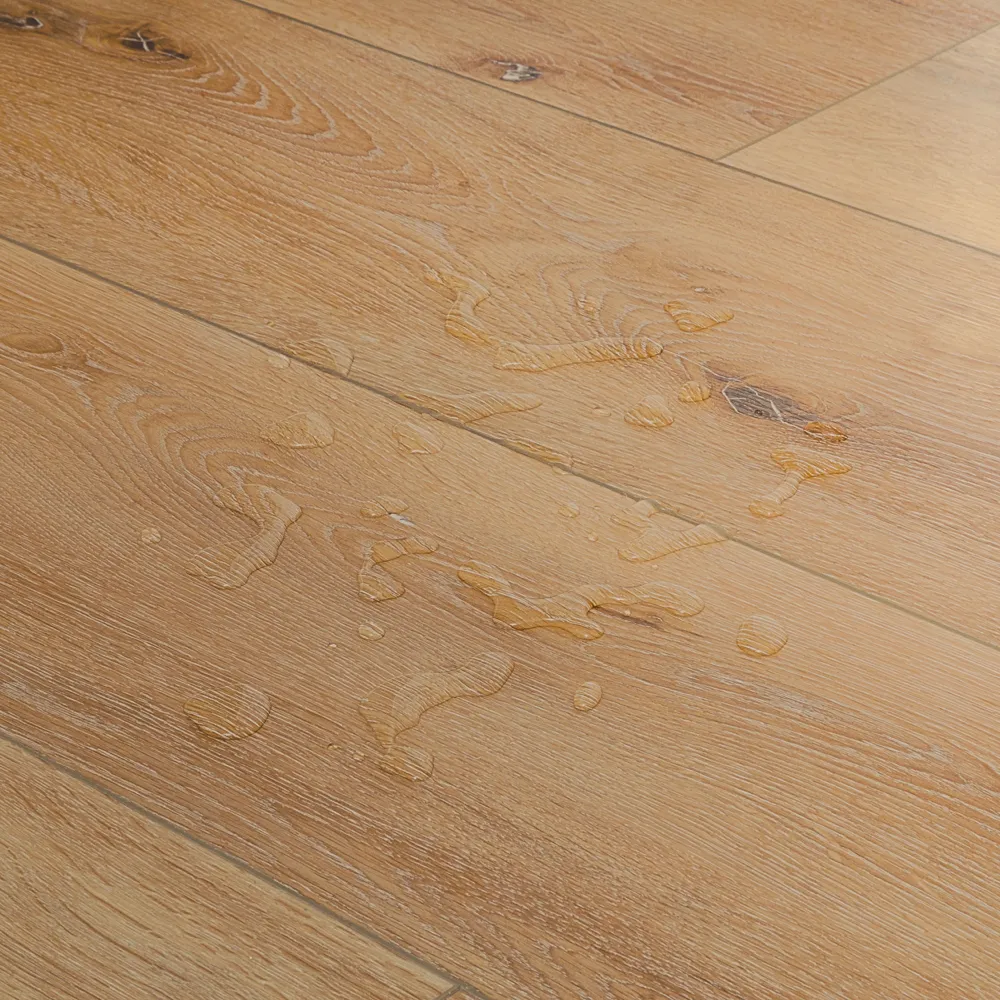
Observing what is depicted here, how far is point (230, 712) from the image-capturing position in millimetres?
555

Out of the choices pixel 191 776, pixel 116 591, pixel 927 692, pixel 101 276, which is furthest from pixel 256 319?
pixel 927 692

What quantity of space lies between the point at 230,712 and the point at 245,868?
3.1 inches

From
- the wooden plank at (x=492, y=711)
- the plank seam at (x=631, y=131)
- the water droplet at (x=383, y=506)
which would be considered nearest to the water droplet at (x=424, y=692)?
the wooden plank at (x=492, y=711)

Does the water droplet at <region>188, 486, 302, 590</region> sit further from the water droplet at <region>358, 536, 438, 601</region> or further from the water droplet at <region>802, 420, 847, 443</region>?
the water droplet at <region>802, 420, 847, 443</region>

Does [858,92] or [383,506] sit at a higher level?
[858,92]

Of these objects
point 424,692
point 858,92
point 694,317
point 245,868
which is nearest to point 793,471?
point 694,317

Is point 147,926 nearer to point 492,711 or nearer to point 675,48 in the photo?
point 492,711

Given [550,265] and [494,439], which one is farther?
[550,265]

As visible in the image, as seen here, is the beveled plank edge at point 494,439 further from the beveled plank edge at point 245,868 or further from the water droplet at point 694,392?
the beveled plank edge at point 245,868

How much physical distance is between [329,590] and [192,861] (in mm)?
155

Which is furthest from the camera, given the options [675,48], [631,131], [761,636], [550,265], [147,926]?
[675,48]

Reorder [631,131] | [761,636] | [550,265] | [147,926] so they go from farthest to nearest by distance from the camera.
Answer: [631,131], [550,265], [761,636], [147,926]

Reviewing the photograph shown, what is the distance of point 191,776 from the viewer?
53cm

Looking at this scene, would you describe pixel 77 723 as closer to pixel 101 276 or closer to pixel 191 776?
pixel 191 776
